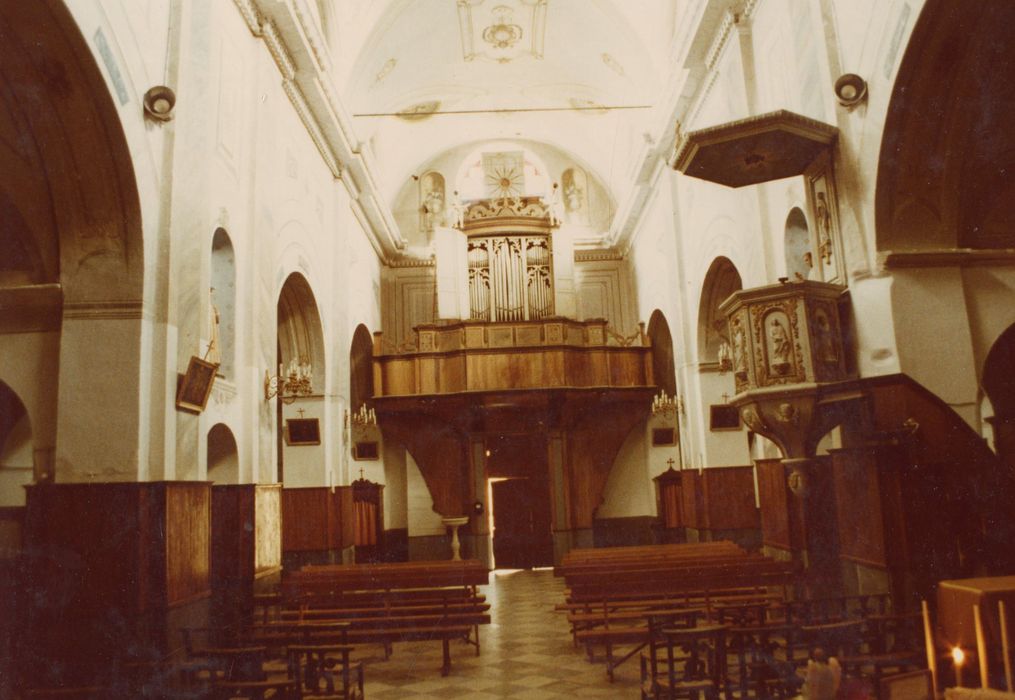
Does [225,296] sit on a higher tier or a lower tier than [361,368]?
lower

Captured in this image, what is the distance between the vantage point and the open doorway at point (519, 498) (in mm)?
18672

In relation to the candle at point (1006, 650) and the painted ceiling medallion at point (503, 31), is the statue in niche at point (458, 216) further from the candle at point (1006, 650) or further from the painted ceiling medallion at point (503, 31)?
the candle at point (1006, 650)

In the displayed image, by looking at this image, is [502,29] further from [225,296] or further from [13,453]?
[13,453]

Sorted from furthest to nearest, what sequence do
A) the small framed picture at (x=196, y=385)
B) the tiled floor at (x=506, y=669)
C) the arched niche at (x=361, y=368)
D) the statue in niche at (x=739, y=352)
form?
the arched niche at (x=361, y=368), the statue in niche at (x=739, y=352), the small framed picture at (x=196, y=385), the tiled floor at (x=506, y=669)

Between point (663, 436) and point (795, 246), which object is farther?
point (663, 436)

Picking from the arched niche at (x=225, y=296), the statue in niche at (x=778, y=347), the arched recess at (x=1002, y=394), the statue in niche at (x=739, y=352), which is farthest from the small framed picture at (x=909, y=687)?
the arched niche at (x=225, y=296)

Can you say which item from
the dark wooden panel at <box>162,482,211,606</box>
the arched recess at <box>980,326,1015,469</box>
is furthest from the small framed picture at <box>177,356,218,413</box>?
the arched recess at <box>980,326,1015,469</box>

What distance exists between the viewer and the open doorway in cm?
1867

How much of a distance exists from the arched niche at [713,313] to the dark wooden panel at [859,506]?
573 cm

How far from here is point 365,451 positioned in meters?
17.3

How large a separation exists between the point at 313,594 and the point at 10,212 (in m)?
4.76

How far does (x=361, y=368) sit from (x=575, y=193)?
281 inches

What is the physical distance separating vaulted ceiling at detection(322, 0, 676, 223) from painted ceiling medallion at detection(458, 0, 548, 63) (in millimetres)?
20

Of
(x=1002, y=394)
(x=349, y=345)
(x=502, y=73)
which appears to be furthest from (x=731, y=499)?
(x=502, y=73)
